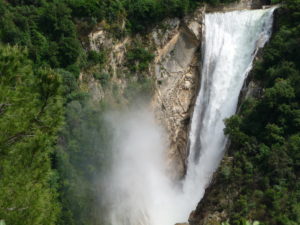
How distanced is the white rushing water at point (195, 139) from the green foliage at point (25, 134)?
14290 millimetres

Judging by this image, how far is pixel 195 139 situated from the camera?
25.4 meters

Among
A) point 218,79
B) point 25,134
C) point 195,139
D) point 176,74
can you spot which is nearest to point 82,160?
point 195,139

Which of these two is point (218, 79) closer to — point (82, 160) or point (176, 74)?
point (176, 74)

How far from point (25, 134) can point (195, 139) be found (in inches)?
709

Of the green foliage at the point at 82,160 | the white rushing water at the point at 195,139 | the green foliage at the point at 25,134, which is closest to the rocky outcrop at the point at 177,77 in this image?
the white rushing water at the point at 195,139

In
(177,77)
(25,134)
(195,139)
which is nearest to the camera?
(25,134)

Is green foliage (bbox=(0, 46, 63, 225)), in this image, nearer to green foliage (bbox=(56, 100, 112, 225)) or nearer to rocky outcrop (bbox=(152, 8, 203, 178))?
green foliage (bbox=(56, 100, 112, 225))

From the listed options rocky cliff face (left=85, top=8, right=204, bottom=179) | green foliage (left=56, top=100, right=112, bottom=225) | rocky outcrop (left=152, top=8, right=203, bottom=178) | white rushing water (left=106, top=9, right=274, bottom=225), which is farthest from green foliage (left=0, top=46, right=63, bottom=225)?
rocky outcrop (left=152, top=8, right=203, bottom=178)

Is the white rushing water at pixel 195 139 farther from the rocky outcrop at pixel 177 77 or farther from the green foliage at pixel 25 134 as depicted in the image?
the green foliage at pixel 25 134

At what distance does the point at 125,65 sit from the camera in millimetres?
25828

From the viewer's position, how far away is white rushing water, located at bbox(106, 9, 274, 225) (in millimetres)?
23234

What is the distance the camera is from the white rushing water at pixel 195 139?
23234mm

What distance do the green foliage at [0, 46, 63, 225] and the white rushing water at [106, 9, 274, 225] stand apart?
1429cm

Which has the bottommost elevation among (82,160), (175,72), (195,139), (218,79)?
(195,139)
